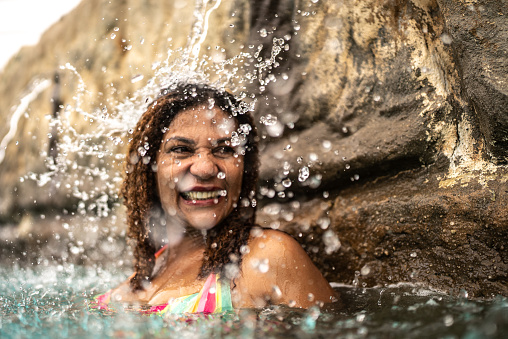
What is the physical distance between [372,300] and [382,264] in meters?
0.31

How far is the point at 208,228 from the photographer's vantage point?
106 inches

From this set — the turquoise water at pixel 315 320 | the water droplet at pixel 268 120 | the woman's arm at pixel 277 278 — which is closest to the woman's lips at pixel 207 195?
the woman's arm at pixel 277 278

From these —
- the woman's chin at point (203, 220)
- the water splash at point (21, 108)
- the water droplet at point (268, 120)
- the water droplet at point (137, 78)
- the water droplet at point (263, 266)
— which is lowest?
the water droplet at point (263, 266)

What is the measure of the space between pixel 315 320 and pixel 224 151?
3.64 ft

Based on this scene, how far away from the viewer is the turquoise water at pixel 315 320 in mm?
1632

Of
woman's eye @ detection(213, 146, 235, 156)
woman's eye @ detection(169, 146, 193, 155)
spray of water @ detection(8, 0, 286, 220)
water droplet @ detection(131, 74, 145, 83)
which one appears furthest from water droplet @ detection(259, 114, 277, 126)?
water droplet @ detection(131, 74, 145, 83)

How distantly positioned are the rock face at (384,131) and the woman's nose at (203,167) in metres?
0.77

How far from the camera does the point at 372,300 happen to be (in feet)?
8.14

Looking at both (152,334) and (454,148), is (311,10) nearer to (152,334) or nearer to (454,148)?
(454,148)

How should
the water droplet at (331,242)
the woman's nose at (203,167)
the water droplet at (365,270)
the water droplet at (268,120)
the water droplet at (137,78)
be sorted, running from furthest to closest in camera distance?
the water droplet at (137,78) < the water droplet at (268,120) < the water droplet at (331,242) < the water droplet at (365,270) < the woman's nose at (203,167)

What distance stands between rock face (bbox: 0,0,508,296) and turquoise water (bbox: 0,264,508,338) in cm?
23

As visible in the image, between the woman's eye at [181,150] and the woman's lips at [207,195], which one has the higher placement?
the woman's eye at [181,150]

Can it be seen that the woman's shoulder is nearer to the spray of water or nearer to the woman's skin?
the woman's skin

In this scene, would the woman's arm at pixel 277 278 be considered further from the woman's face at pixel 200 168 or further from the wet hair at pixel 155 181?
→ the woman's face at pixel 200 168
